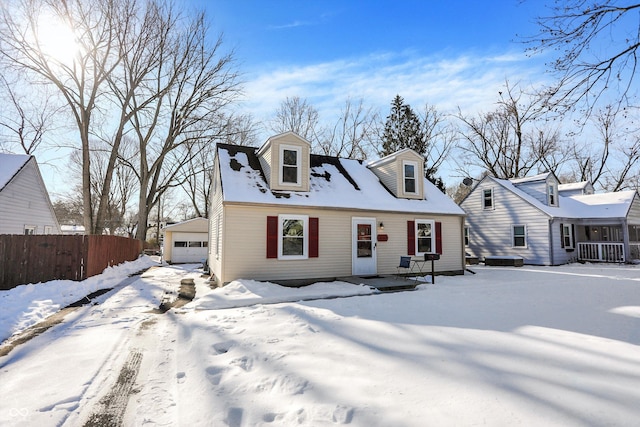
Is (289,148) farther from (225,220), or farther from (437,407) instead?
(437,407)

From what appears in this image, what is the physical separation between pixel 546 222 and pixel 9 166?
2664 cm

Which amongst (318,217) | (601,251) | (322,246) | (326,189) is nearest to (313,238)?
(322,246)

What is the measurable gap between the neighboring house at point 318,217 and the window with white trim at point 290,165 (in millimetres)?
36

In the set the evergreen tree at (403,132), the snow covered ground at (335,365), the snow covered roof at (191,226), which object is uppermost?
the evergreen tree at (403,132)

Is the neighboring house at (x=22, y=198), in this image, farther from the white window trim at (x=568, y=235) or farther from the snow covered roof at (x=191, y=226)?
the white window trim at (x=568, y=235)

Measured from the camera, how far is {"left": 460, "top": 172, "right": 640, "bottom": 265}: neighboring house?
1753cm

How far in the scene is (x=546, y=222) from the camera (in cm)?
1734

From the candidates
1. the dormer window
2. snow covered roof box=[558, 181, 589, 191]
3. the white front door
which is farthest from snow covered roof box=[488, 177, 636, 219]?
the white front door

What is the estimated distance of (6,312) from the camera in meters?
6.98

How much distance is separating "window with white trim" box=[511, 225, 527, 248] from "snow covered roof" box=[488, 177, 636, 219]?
1.53 meters

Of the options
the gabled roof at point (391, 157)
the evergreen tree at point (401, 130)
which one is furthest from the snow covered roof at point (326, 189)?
the evergreen tree at point (401, 130)

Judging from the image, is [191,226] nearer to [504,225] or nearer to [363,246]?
[363,246]

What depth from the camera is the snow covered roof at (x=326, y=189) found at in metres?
10.7

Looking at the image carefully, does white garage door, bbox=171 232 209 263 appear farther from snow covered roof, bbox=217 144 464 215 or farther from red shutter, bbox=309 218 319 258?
red shutter, bbox=309 218 319 258
